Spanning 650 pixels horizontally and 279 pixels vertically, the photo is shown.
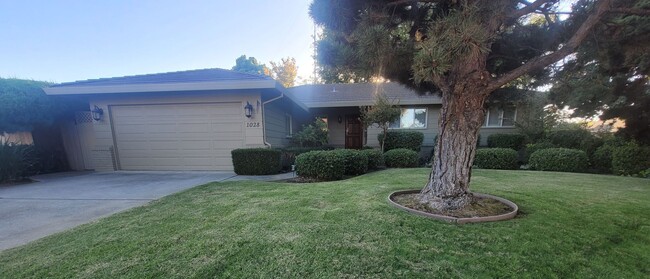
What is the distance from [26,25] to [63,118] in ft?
16.9

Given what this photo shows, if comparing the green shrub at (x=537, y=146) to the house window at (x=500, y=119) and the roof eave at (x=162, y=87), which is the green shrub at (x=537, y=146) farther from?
the roof eave at (x=162, y=87)

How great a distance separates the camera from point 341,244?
81.4 inches

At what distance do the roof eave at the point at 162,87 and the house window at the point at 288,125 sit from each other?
12.0 feet

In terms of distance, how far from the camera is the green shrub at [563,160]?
22.5 feet

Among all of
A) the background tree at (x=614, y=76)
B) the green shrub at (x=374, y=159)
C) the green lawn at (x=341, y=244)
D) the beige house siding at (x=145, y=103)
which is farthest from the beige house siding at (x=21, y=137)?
the background tree at (x=614, y=76)

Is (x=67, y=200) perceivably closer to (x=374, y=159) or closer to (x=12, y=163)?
(x=12, y=163)

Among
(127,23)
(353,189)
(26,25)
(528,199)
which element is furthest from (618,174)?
(26,25)

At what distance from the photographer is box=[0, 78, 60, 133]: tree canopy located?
20.7 feet

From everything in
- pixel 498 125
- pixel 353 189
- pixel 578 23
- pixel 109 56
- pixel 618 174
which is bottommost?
pixel 618 174

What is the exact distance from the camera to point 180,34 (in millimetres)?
11055

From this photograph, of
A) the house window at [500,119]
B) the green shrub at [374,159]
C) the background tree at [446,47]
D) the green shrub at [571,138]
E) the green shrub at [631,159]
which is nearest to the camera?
the background tree at [446,47]

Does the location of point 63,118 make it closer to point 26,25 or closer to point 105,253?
point 26,25

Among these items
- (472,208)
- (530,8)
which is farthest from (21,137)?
(530,8)

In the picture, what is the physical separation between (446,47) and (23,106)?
10.4 metres
